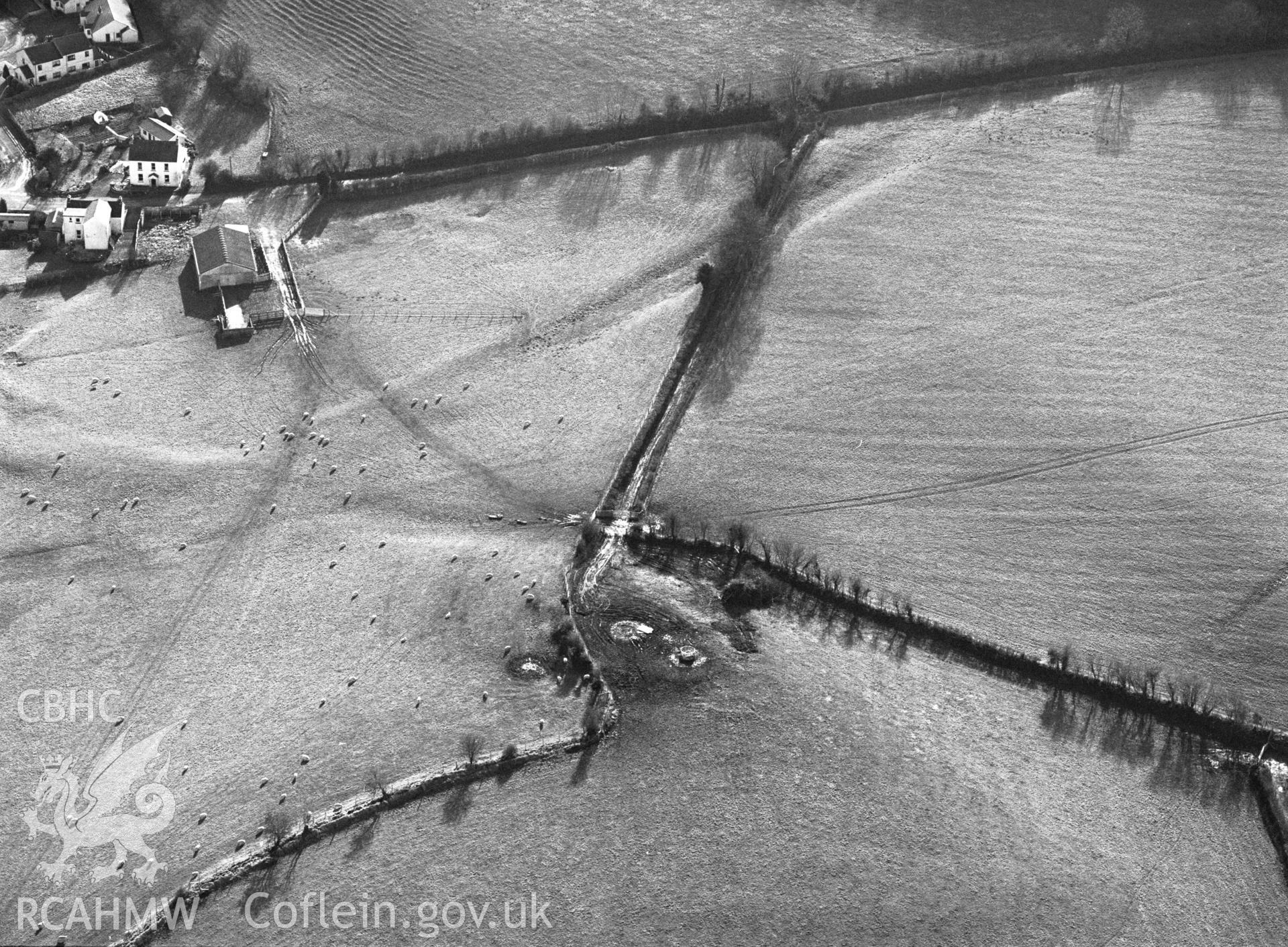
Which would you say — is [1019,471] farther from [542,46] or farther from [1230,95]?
[542,46]

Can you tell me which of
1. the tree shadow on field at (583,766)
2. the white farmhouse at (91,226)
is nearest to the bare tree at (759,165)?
the white farmhouse at (91,226)

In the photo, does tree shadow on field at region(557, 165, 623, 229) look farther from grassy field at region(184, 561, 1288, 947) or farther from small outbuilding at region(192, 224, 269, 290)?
grassy field at region(184, 561, 1288, 947)

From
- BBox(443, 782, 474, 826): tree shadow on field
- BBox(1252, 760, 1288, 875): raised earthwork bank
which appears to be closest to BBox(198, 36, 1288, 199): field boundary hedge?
BBox(443, 782, 474, 826): tree shadow on field

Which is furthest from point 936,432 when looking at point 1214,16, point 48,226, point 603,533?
point 48,226

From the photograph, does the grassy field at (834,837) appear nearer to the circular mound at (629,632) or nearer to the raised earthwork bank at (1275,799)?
the raised earthwork bank at (1275,799)

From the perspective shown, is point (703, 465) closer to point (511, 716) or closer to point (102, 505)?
point (511, 716)

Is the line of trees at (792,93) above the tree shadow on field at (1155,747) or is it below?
above
